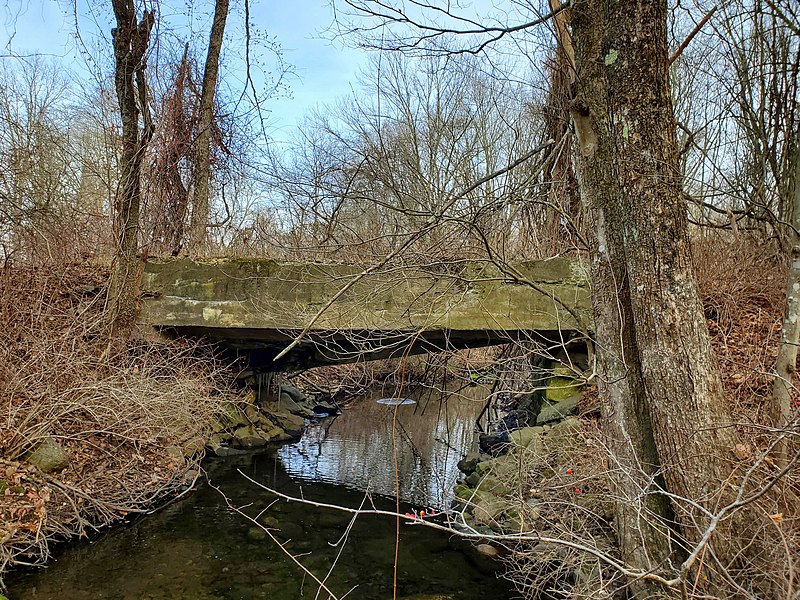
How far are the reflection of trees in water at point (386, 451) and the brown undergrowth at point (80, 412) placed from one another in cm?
214

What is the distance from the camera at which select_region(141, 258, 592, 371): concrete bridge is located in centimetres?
625

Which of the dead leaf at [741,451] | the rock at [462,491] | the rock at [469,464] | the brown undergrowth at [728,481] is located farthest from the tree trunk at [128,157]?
the dead leaf at [741,451]

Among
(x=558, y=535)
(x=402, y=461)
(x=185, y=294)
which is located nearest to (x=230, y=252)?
(x=185, y=294)

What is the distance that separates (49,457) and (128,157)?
3735 millimetres

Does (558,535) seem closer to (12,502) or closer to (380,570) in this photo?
(380,570)

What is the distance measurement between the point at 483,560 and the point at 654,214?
350cm

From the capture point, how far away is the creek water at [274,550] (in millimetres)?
4438

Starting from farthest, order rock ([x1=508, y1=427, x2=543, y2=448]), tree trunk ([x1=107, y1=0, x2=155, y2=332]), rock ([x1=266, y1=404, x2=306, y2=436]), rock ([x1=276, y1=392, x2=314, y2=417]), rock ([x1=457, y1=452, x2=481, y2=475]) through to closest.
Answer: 1. rock ([x1=276, y1=392, x2=314, y2=417])
2. rock ([x1=266, y1=404, x2=306, y2=436])
3. rock ([x1=457, y1=452, x2=481, y2=475])
4. tree trunk ([x1=107, y1=0, x2=155, y2=332])
5. rock ([x1=508, y1=427, x2=543, y2=448])

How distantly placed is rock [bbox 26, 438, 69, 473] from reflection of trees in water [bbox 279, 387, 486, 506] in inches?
110

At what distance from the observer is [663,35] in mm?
3311

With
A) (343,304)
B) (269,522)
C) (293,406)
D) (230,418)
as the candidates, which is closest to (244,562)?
(269,522)

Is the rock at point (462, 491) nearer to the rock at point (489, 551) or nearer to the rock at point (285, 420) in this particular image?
the rock at point (489, 551)

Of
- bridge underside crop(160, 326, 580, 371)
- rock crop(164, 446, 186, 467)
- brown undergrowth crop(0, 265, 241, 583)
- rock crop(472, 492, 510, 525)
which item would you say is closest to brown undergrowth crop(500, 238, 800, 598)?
rock crop(472, 492, 510, 525)

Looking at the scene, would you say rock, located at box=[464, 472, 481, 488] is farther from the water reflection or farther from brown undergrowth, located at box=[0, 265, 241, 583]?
brown undergrowth, located at box=[0, 265, 241, 583]
